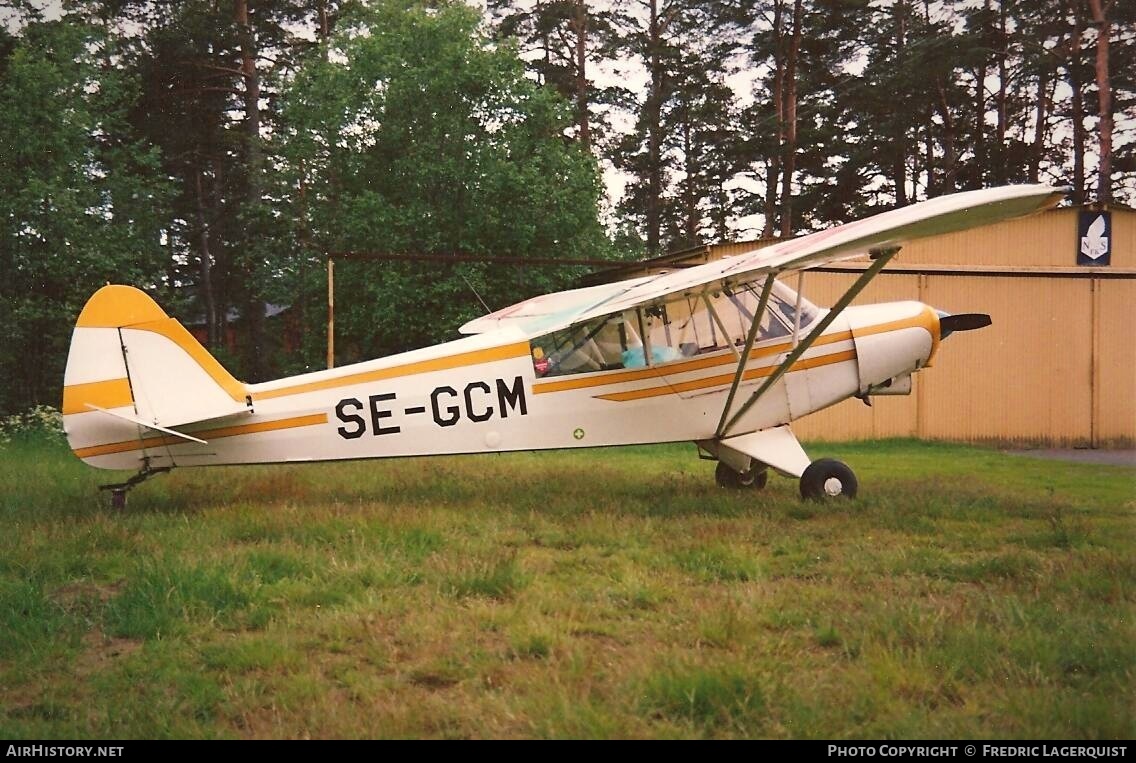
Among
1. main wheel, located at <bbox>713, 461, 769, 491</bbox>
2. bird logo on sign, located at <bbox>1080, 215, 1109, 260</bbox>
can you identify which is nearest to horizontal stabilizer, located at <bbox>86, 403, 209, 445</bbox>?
main wheel, located at <bbox>713, 461, 769, 491</bbox>

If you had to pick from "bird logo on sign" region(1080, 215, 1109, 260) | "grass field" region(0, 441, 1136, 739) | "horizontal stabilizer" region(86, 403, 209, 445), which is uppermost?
"bird logo on sign" region(1080, 215, 1109, 260)

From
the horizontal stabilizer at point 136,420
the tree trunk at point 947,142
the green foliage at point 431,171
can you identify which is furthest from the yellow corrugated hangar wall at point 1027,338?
the horizontal stabilizer at point 136,420

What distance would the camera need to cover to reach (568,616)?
13.8 ft

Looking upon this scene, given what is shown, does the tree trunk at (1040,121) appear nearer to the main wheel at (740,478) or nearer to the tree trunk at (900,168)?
the tree trunk at (900,168)

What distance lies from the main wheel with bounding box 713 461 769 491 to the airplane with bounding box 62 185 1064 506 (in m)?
0.10

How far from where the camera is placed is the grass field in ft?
9.77

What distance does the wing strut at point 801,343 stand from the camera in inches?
267

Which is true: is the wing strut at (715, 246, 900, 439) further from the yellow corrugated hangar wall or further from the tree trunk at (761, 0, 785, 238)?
the tree trunk at (761, 0, 785, 238)

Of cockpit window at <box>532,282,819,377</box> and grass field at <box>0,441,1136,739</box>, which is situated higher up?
cockpit window at <box>532,282,819,377</box>

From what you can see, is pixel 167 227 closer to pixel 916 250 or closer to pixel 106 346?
pixel 106 346

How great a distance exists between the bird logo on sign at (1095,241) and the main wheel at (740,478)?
35.9 ft

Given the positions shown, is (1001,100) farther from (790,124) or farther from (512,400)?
(512,400)

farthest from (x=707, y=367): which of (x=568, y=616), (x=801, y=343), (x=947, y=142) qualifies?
(x=947, y=142)

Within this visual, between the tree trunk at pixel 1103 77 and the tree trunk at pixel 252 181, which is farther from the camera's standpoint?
the tree trunk at pixel 252 181
